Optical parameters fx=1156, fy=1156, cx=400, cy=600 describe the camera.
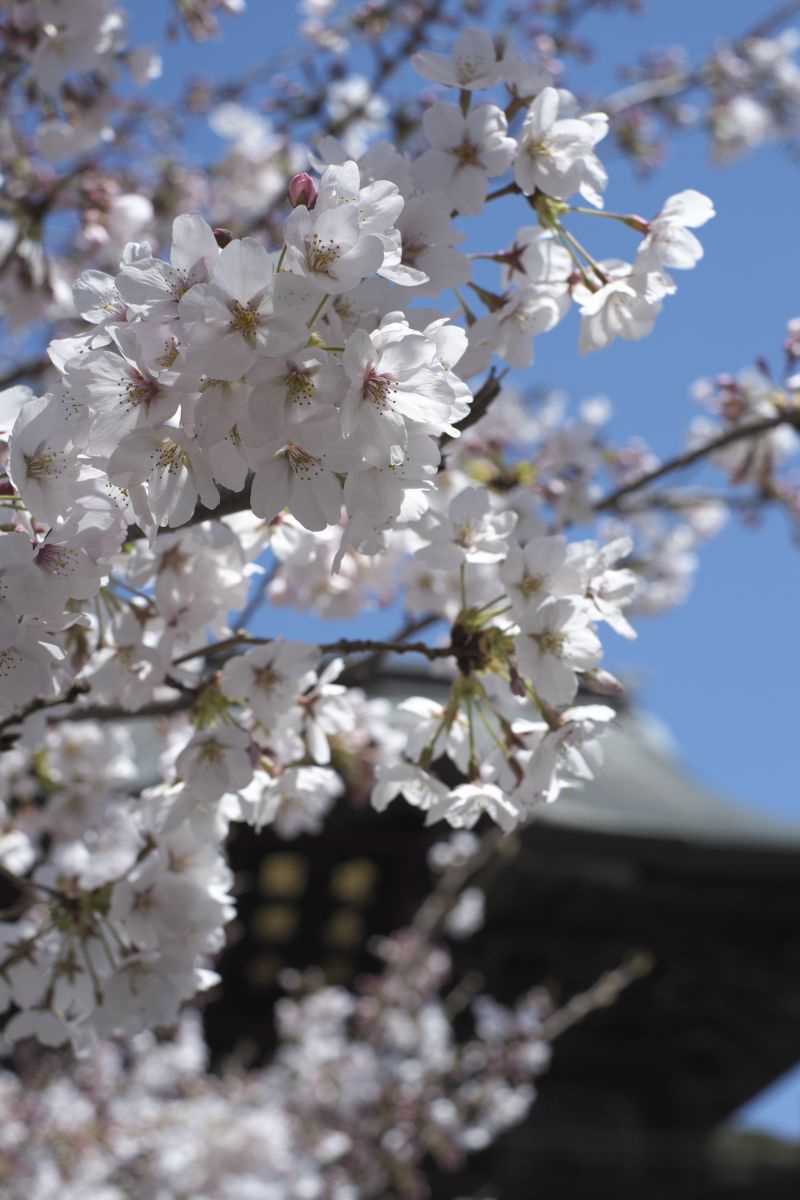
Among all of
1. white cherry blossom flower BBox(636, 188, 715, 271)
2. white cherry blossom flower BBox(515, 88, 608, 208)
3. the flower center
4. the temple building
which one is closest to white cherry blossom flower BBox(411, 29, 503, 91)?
white cherry blossom flower BBox(515, 88, 608, 208)

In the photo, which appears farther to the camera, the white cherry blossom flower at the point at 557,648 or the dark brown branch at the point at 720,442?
the dark brown branch at the point at 720,442

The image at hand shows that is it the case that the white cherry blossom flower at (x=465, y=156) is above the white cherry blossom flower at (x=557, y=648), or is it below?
above

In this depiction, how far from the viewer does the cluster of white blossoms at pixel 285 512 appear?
1086mm

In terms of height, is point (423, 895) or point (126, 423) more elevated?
point (126, 423)

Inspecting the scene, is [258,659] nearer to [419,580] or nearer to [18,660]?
[18,660]

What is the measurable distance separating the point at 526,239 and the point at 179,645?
76 centimetres

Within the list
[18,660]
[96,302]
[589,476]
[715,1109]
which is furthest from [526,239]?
[715,1109]

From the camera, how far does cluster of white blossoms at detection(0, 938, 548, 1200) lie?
5109 millimetres

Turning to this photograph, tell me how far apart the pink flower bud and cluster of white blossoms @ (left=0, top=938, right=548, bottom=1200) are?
182 inches

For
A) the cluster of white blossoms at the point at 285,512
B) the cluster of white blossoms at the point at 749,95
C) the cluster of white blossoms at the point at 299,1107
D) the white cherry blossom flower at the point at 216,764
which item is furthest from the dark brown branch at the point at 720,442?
the cluster of white blossoms at the point at 299,1107

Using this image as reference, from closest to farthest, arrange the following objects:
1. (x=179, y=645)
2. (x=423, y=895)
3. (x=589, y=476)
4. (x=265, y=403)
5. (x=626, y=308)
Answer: (x=265, y=403) < (x=626, y=308) < (x=179, y=645) < (x=589, y=476) < (x=423, y=895)

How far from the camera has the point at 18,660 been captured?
1264mm

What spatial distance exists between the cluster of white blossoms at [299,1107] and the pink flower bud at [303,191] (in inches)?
182

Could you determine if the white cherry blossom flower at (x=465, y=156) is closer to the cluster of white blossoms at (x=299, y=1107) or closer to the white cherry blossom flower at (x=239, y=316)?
the white cherry blossom flower at (x=239, y=316)
